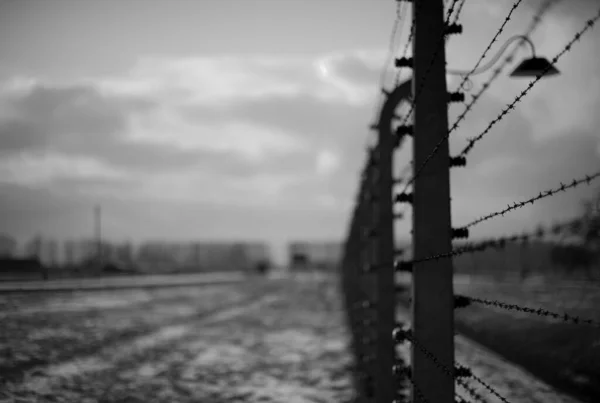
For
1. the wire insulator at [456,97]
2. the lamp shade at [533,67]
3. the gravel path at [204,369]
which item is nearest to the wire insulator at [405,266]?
Answer: the wire insulator at [456,97]

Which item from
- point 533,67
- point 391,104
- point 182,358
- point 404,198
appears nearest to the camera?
point 404,198

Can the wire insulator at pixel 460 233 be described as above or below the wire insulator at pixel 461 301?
above

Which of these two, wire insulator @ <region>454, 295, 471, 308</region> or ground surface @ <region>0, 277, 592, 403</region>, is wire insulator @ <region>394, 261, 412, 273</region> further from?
ground surface @ <region>0, 277, 592, 403</region>

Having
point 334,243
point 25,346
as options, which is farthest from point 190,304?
point 334,243

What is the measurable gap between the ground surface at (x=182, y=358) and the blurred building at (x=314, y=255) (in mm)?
38819

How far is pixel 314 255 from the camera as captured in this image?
238 feet

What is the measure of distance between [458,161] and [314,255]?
71142mm

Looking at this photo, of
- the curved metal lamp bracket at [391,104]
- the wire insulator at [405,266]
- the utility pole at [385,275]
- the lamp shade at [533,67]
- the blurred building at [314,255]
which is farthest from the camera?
the blurred building at [314,255]

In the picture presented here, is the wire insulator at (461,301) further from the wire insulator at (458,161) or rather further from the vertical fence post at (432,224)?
the wire insulator at (458,161)

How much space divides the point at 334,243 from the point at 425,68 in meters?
65.1

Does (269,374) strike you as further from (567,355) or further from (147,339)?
(567,355)

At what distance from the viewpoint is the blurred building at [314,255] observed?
50.2m

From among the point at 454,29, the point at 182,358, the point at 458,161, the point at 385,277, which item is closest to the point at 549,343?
the point at 385,277

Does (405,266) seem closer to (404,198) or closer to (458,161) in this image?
(404,198)
